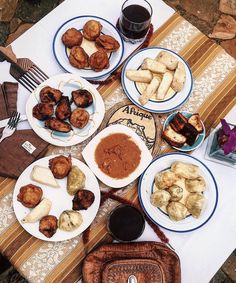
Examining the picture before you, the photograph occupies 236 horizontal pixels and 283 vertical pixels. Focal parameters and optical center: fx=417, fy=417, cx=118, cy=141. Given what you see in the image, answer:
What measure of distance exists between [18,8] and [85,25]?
3.12ft

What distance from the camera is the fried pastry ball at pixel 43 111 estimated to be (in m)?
1.65

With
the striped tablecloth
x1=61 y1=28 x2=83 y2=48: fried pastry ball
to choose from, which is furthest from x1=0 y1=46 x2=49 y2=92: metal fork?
the striped tablecloth

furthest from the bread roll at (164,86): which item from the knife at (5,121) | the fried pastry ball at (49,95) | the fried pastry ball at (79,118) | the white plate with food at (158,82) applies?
the knife at (5,121)

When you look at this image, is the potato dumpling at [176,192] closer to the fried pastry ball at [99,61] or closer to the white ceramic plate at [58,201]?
the white ceramic plate at [58,201]

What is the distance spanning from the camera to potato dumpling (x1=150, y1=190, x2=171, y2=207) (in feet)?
5.23

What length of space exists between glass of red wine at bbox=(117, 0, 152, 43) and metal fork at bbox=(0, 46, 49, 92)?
40 centimetres

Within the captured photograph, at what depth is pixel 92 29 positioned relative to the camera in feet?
5.78

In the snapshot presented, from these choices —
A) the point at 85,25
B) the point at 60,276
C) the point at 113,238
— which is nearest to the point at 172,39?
the point at 85,25

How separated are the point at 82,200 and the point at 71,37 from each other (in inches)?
26.9

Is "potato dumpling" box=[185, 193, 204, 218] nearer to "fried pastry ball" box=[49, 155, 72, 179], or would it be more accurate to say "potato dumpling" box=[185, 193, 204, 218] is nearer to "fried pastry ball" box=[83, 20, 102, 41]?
"fried pastry ball" box=[49, 155, 72, 179]

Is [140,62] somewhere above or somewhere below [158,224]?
above

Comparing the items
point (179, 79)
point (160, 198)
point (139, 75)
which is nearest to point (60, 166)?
point (160, 198)

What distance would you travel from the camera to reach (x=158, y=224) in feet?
5.27

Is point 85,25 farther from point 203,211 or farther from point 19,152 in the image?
point 203,211
